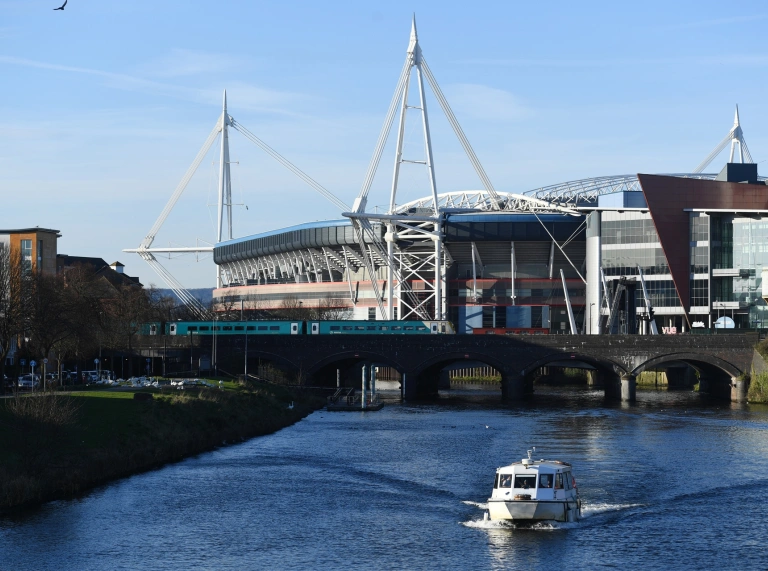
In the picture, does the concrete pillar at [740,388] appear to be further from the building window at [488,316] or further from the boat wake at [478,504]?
the boat wake at [478,504]

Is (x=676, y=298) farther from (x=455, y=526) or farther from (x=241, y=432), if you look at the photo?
(x=455, y=526)

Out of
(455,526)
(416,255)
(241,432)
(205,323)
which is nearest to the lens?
(455,526)

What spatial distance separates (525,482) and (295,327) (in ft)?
303

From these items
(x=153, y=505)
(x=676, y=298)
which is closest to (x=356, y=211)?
(x=676, y=298)

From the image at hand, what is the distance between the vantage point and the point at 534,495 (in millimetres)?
53781

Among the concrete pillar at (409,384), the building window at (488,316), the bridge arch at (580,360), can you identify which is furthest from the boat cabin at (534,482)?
the building window at (488,316)

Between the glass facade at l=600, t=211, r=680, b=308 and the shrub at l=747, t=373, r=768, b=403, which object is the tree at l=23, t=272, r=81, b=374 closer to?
the shrub at l=747, t=373, r=768, b=403

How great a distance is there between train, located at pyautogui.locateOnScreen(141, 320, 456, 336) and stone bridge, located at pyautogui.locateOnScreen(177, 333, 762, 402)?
13.2 ft

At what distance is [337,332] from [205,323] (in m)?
16.4

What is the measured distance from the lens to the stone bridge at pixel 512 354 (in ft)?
418

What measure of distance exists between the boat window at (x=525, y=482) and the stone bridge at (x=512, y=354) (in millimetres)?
74936

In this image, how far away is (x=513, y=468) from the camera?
181ft

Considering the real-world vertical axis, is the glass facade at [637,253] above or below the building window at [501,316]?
above

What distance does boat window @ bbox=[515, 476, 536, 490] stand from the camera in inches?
2135
